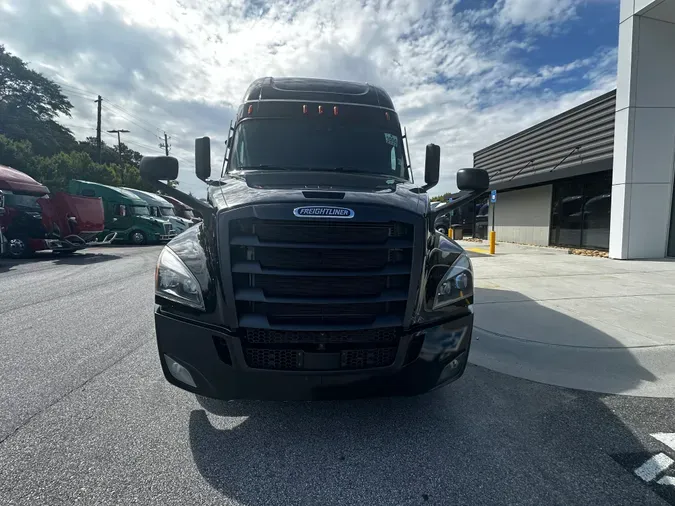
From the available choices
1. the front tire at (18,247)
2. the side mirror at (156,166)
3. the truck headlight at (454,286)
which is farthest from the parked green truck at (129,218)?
the truck headlight at (454,286)

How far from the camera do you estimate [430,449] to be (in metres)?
2.26

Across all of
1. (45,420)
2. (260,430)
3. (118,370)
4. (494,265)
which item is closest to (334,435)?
(260,430)

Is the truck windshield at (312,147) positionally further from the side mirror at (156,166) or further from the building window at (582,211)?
the building window at (582,211)

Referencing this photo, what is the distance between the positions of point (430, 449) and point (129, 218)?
66.6 ft

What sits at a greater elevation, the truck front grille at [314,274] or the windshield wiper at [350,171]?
the windshield wiper at [350,171]

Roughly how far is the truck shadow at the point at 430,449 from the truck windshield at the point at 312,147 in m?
2.14

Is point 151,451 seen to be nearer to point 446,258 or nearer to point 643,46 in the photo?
point 446,258

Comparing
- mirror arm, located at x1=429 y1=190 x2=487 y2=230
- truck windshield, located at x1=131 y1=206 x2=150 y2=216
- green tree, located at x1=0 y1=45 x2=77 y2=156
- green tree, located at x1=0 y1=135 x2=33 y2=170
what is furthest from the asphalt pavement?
green tree, located at x1=0 y1=45 x2=77 y2=156

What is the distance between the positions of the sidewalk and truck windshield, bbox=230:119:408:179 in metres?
2.31

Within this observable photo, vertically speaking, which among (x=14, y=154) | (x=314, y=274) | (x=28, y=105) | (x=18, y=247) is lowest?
(x=18, y=247)

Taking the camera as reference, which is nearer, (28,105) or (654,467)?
(654,467)

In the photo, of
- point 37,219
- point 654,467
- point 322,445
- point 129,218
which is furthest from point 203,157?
point 129,218

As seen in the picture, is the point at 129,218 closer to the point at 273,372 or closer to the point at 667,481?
the point at 273,372

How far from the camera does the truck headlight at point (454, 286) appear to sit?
233cm
